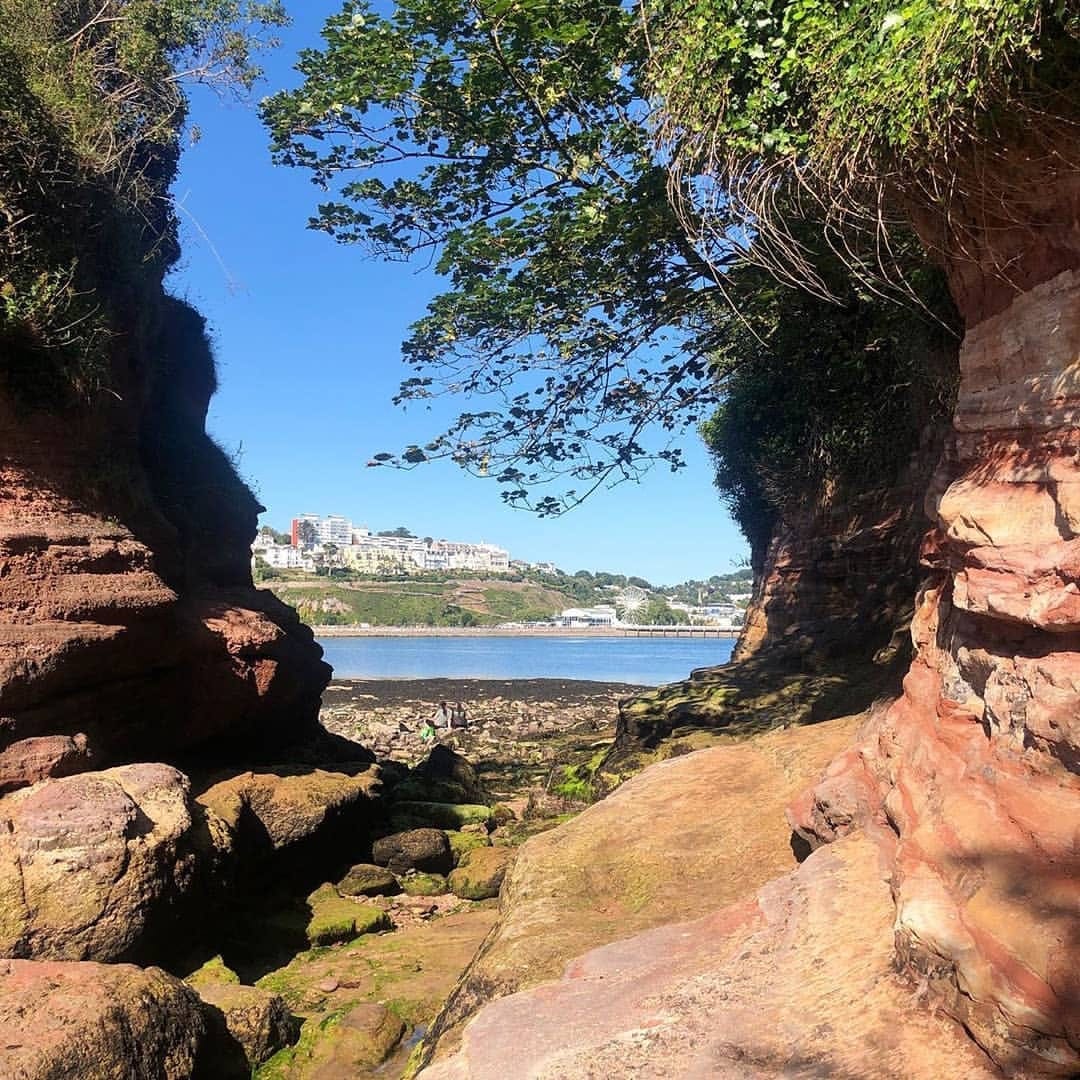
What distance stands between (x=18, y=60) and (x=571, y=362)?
290 inches

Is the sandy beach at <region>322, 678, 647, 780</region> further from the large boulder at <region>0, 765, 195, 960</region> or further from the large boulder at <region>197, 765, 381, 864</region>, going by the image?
the large boulder at <region>0, 765, 195, 960</region>

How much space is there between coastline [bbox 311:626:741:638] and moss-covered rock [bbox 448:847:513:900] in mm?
95305

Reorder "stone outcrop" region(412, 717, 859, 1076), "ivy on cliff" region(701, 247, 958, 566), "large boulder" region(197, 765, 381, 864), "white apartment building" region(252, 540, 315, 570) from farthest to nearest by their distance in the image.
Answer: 1. "white apartment building" region(252, 540, 315, 570)
2. "large boulder" region(197, 765, 381, 864)
3. "ivy on cliff" region(701, 247, 958, 566)
4. "stone outcrop" region(412, 717, 859, 1076)

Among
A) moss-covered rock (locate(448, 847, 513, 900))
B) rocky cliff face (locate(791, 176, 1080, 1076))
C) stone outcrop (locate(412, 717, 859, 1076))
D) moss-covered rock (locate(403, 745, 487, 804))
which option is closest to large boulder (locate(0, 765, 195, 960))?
stone outcrop (locate(412, 717, 859, 1076))

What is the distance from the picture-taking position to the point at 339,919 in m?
9.52

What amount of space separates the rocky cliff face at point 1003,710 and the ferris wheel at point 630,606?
145397 millimetres

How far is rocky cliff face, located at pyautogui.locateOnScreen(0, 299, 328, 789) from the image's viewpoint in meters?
9.29

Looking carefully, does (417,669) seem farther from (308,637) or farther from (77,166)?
(77,166)

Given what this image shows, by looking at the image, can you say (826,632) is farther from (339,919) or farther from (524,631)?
(524,631)

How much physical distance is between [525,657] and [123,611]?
7661 cm

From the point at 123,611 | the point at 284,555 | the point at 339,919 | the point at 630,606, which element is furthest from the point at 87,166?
the point at 284,555

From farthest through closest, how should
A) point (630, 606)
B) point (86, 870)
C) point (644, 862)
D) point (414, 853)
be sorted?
1. point (630, 606)
2. point (414, 853)
3. point (86, 870)
4. point (644, 862)

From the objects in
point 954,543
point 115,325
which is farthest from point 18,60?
point 954,543

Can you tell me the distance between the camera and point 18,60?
10.1 m
